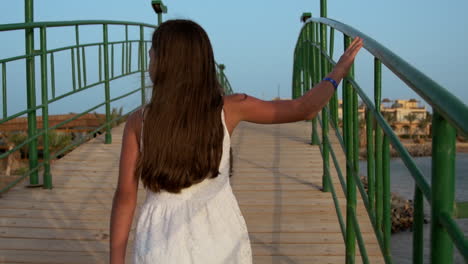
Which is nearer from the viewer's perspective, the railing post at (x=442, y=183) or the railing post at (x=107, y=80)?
the railing post at (x=442, y=183)

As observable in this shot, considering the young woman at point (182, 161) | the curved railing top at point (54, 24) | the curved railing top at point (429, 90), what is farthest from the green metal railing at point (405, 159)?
the curved railing top at point (54, 24)

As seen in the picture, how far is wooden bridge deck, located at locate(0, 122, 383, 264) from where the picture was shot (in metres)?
3.28

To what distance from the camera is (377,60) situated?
1.97m

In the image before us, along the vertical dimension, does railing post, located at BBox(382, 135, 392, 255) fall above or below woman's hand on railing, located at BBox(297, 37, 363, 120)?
below

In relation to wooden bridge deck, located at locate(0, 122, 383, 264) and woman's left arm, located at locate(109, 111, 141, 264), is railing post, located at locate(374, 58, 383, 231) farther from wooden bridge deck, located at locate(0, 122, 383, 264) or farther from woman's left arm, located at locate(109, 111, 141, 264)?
wooden bridge deck, located at locate(0, 122, 383, 264)

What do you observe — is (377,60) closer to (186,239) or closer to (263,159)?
(186,239)

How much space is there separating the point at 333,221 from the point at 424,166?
2292mm

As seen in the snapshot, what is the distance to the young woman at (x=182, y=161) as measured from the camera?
163 cm

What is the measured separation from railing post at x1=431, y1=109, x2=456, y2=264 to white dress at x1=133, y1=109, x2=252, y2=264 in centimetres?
72

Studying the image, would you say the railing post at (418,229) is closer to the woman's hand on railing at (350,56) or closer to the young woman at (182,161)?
the young woman at (182,161)

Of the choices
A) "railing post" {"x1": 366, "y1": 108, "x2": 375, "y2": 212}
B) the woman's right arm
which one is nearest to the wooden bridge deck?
"railing post" {"x1": 366, "y1": 108, "x2": 375, "y2": 212}

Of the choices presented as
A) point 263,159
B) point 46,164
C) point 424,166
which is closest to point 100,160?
point 46,164

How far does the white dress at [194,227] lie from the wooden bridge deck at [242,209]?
148 centimetres

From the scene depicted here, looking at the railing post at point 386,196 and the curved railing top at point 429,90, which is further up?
the curved railing top at point 429,90
